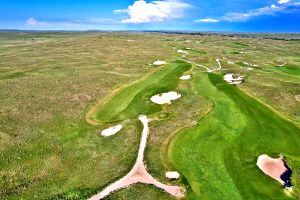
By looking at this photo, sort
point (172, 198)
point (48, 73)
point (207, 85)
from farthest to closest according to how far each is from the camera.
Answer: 1. point (48, 73)
2. point (207, 85)
3. point (172, 198)

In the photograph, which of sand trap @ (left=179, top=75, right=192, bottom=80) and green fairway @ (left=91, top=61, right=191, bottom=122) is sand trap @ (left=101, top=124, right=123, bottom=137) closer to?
green fairway @ (left=91, top=61, right=191, bottom=122)

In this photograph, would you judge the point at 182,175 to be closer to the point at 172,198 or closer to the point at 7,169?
the point at 172,198

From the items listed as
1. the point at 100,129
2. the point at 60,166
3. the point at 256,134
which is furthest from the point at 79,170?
the point at 256,134

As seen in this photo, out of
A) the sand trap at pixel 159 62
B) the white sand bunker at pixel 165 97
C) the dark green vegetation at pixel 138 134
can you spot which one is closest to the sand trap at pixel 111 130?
the dark green vegetation at pixel 138 134

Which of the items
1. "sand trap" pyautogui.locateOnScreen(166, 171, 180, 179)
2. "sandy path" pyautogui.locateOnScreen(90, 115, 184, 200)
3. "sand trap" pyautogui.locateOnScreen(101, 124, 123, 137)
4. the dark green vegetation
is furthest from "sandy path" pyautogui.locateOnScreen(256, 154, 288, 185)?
"sand trap" pyautogui.locateOnScreen(101, 124, 123, 137)

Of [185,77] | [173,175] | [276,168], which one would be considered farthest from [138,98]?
[276,168]
